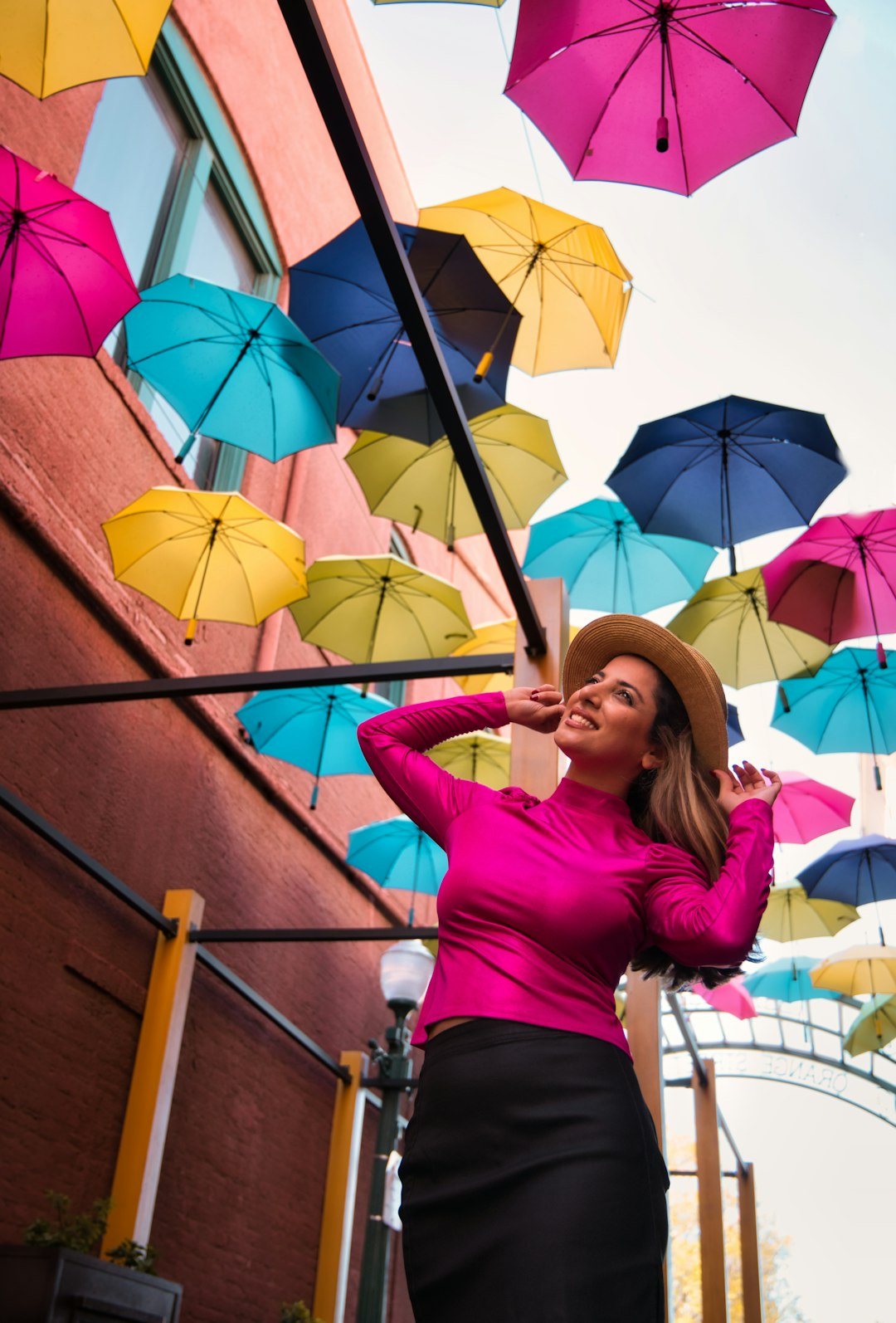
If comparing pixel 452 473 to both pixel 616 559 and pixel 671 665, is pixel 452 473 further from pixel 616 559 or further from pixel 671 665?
pixel 671 665

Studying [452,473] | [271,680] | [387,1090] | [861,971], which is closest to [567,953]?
[271,680]

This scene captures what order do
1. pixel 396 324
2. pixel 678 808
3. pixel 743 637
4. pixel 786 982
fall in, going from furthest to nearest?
pixel 786 982, pixel 743 637, pixel 396 324, pixel 678 808

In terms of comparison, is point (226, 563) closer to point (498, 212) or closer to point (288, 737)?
point (288, 737)

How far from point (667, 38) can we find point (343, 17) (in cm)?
950

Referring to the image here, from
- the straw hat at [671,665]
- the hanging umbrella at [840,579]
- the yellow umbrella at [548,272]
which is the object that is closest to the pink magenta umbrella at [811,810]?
the hanging umbrella at [840,579]

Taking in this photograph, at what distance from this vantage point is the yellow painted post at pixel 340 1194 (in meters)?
10.2

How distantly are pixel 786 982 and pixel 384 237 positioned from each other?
14.0m

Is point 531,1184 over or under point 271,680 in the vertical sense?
under

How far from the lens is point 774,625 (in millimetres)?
10273

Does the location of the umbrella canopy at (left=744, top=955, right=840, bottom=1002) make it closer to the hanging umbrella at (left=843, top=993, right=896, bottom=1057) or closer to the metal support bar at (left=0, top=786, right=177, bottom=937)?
the hanging umbrella at (left=843, top=993, right=896, bottom=1057)

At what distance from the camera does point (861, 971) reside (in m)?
13.1

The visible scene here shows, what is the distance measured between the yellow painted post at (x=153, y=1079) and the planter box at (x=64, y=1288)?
113 centimetres

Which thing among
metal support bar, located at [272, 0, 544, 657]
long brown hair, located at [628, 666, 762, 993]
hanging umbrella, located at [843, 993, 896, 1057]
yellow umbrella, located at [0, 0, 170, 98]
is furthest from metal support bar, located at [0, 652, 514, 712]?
hanging umbrella, located at [843, 993, 896, 1057]

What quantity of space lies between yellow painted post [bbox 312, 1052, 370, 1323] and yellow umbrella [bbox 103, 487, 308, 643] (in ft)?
16.0
